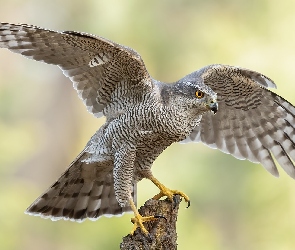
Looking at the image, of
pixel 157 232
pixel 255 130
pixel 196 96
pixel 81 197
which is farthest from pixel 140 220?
pixel 255 130

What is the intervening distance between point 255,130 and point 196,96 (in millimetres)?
1530

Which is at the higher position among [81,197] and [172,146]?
[172,146]

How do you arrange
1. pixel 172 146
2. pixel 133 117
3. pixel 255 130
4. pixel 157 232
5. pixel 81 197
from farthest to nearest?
pixel 172 146 → pixel 255 130 → pixel 81 197 → pixel 133 117 → pixel 157 232

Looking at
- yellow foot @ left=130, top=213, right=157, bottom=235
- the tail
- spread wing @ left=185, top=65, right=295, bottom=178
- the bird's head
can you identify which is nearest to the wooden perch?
yellow foot @ left=130, top=213, right=157, bottom=235

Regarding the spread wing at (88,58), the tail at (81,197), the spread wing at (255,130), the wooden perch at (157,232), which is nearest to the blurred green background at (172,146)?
the spread wing at (255,130)

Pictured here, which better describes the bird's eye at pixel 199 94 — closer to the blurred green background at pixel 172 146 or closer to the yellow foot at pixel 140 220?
the yellow foot at pixel 140 220

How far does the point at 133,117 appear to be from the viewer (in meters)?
5.84

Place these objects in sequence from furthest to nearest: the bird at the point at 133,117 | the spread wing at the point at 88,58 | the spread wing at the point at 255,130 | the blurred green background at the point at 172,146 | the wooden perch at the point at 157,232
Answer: the blurred green background at the point at 172,146 → the spread wing at the point at 255,130 → the bird at the point at 133,117 → the spread wing at the point at 88,58 → the wooden perch at the point at 157,232

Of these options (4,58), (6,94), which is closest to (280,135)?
(6,94)

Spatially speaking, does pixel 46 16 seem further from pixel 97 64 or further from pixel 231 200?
pixel 97 64

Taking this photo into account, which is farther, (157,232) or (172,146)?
(172,146)

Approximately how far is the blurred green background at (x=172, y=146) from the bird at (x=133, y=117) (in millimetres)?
3574

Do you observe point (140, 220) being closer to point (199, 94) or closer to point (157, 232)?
point (157, 232)

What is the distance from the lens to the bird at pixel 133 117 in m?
5.66
